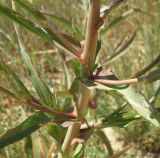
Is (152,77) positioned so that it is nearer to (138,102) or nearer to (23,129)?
(138,102)

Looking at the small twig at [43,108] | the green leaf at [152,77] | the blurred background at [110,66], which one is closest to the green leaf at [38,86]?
the small twig at [43,108]

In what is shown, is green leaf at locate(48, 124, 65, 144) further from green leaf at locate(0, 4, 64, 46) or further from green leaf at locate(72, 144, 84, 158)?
green leaf at locate(0, 4, 64, 46)

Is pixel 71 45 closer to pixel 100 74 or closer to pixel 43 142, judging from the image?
pixel 100 74

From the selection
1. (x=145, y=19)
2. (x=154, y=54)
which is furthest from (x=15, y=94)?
(x=145, y=19)

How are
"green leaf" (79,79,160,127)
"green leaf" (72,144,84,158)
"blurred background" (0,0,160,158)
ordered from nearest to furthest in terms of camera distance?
"green leaf" (79,79,160,127) → "green leaf" (72,144,84,158) → "blurred background" (0,0,160,158)

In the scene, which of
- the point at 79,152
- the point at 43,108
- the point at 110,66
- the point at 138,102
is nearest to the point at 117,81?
the point at 138,102

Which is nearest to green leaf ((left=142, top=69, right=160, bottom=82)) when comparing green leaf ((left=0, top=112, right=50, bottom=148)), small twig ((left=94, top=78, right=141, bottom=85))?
small twig ((left=94, top=78, right=141, bottom=85))
